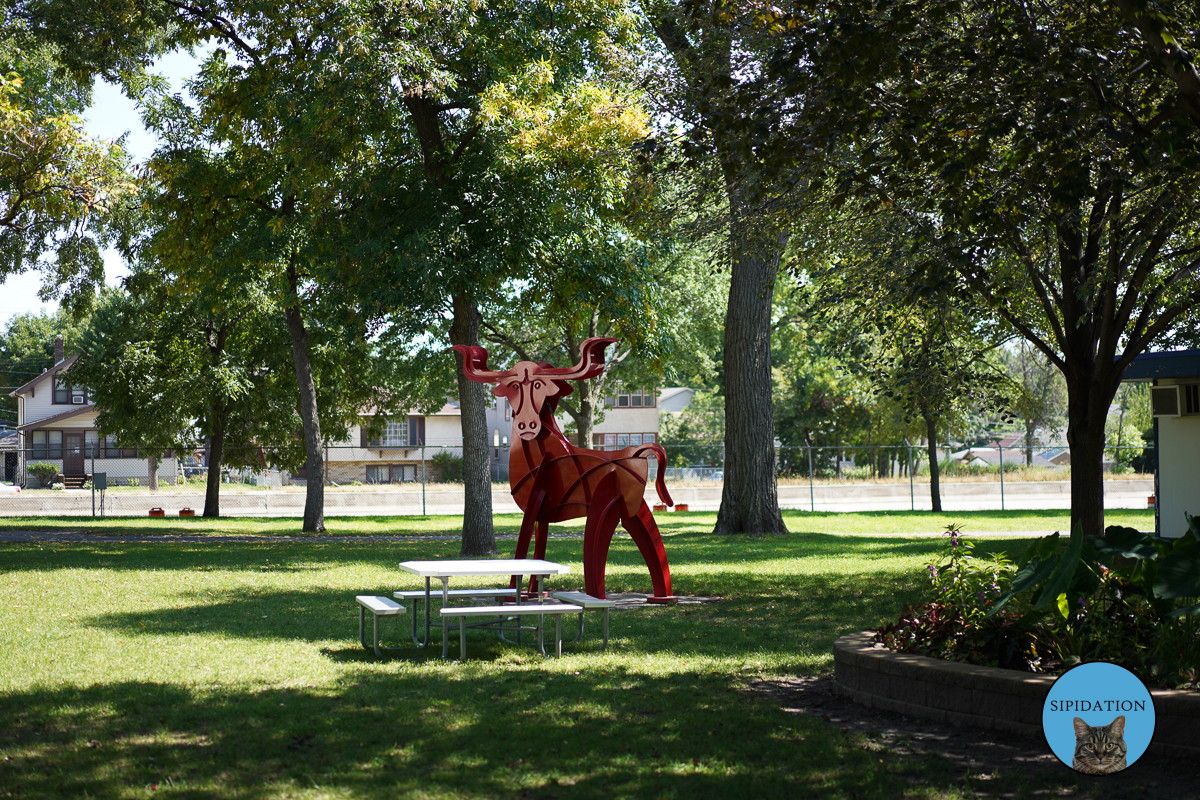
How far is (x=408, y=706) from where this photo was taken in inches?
260

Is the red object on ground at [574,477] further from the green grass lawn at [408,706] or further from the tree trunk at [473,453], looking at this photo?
the tree trunk at [473,453]

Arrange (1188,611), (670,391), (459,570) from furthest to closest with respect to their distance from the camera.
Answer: (670,391) < (459,570) < (1188,611)

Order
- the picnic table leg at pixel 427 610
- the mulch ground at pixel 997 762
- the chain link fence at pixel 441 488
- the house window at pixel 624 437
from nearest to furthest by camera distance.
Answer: the mulch ground at pixel 997 762 → the picnic table leg at pixel 427 610 → the chain link fence at pixel 441 488 → the house window at pixel 624 437

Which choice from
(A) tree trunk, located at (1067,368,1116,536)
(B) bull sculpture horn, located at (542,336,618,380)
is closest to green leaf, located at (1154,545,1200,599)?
(B) bull sculpture horn, located at (542,336,618,380)

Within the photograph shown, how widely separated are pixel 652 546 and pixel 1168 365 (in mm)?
11729

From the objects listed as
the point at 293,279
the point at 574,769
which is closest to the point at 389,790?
the point at 574,769

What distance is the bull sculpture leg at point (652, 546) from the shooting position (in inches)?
447

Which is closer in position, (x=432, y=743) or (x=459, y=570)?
(x=432, y=743)

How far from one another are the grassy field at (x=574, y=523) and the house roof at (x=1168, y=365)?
4409mm

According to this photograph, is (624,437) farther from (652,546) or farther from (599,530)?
(599,530)

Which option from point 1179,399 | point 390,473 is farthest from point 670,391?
point 1179,399

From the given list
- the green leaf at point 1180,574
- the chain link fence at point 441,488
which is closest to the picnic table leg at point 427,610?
the green leaf at point 1180,574

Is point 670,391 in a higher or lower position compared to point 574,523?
higher

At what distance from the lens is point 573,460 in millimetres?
11578
